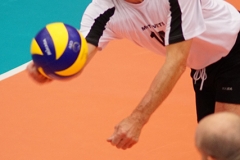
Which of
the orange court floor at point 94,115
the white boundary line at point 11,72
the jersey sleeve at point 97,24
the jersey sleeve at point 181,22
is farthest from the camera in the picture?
the white boundary line at point 11,72

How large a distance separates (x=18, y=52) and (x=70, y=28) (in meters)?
2.50

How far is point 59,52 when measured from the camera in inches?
99.6

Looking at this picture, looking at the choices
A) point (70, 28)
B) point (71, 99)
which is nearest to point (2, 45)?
point (71, 99)

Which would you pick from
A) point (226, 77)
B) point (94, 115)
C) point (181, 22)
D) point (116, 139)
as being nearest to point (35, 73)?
point (116, 139)

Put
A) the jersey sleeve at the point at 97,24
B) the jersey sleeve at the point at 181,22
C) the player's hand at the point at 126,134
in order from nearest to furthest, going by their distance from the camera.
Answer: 1. the player's hand at the point at 126,134
2. the jersey sleeve at the point at 181,22
3. the jersey sleeve at the point at 97,24

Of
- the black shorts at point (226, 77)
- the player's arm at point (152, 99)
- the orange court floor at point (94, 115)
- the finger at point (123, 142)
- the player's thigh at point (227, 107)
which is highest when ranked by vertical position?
the player's arm at point (152, 99)

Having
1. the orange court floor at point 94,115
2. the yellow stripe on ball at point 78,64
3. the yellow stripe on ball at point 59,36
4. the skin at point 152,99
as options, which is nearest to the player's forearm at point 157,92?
the skin at point 152,99

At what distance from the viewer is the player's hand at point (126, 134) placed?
2484 mm

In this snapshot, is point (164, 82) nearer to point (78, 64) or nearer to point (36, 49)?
point (78, 64)

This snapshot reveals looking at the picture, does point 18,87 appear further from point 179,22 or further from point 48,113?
point 179,22

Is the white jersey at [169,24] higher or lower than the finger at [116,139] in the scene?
higher

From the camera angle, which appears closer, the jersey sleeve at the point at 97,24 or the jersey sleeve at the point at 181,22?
the jersey sleeve at the point at 181,22

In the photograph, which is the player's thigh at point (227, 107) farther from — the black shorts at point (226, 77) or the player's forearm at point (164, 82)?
the player's forearm at point (164, 82)

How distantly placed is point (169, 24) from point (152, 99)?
0.40 m
